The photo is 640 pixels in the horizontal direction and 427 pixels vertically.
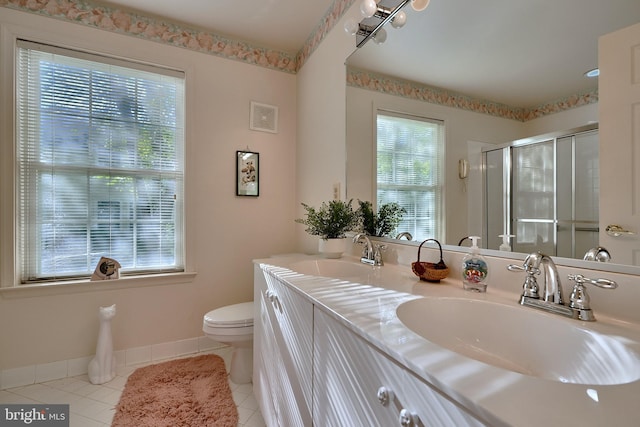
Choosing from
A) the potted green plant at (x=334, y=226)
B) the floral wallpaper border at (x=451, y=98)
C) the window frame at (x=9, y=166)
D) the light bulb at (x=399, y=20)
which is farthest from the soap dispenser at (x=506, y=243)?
the window frame at (x=9, y=166)

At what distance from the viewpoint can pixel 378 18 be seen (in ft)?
4.94

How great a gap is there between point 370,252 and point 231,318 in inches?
38.4

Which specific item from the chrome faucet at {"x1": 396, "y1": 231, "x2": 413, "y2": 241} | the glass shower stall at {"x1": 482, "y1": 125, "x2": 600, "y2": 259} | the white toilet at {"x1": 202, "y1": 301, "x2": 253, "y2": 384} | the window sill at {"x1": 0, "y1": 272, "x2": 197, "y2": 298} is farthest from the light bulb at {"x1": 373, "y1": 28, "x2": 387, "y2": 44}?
the window sill at {"x1": 0, "y1": 272, "x2": 197, "y2": 298}

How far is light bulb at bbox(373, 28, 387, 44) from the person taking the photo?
1.53m

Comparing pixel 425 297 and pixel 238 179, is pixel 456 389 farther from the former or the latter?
pixel 238 179

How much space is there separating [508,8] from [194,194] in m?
2.12

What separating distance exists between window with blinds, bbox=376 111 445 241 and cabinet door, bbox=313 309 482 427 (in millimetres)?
719

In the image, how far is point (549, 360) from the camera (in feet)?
2.28

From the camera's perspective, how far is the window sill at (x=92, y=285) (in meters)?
1.80

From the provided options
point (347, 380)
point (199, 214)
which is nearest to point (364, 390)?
point (347, 380)

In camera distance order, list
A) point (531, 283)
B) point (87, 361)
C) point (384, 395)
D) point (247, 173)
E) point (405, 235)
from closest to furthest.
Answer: point (384, 395), point (531, 283), point (405, 235), point (87, 361), point (247, 173)

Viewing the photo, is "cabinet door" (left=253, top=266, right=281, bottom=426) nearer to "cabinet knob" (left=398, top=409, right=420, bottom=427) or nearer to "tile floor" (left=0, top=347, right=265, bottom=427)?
"tile floor" (left=0, top=347, right=265, bottom=427)

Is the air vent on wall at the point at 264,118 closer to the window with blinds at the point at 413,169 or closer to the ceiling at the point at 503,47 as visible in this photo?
the ceiling at the point at 503,47

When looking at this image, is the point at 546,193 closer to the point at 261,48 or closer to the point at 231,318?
the point at 231,318
